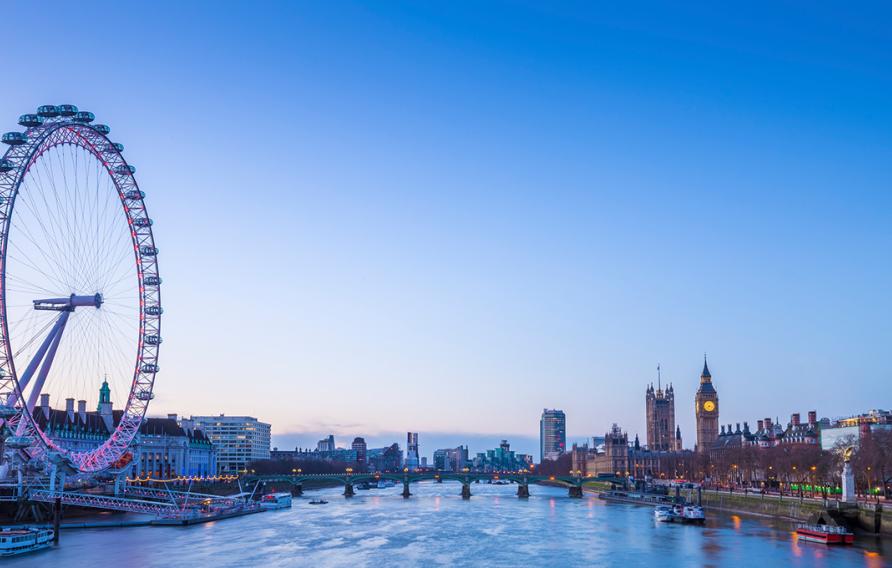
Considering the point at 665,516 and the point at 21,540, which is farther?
the point at 665,516

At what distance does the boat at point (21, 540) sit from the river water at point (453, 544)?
1.38 m

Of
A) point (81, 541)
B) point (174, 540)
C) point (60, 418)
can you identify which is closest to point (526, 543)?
point (174, 540)

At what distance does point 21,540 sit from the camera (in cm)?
6781

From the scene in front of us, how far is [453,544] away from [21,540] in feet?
113

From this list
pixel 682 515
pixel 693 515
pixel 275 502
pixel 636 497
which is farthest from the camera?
pixel 636 497

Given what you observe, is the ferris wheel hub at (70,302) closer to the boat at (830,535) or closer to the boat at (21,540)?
the boat at (21,540)

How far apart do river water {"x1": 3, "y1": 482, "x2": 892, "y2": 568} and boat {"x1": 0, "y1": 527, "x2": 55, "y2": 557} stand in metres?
1.38

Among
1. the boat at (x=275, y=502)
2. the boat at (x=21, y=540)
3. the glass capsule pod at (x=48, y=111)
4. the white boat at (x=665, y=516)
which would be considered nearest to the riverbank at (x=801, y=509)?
the white boat at (x=665, y=516)

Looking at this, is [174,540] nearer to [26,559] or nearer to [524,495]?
[26,559]

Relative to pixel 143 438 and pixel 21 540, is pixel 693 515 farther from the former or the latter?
pixel 143 438

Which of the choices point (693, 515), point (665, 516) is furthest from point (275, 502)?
point (693, 515)

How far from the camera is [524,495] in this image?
176 m

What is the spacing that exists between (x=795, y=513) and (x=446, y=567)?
1864 inches

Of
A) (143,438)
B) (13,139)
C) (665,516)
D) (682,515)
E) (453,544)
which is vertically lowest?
(453,544)
